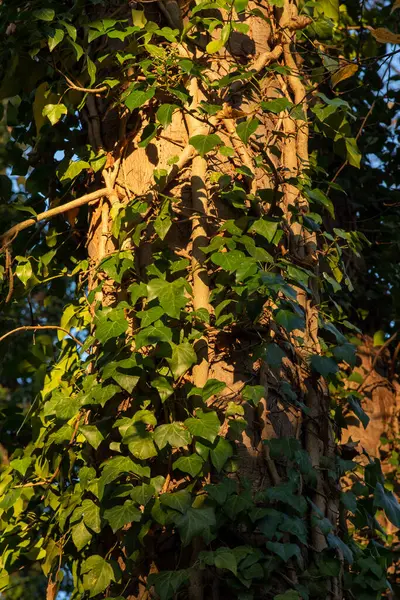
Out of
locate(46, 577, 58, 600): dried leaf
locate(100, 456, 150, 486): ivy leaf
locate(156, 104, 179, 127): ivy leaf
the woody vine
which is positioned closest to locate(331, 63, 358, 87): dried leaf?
the woody vine

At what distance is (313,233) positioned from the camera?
7.97 ft

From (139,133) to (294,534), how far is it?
1.20m

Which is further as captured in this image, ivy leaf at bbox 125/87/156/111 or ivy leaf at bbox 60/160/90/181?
ivy leaf at bbox 60/160/90/181

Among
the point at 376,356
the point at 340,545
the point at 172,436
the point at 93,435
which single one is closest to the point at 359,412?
the point at 340,545

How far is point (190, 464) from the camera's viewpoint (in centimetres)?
191

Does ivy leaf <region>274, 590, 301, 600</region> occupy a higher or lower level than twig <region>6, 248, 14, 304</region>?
higher

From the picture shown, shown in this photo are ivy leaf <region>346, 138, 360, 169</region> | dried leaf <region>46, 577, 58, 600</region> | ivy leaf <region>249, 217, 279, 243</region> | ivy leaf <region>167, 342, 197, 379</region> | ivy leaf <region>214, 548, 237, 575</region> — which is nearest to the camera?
ivy leaf <region>214, 548, 237, 575</region>

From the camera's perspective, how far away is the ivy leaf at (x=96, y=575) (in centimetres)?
195

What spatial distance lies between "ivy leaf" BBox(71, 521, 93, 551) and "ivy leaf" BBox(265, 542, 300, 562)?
0.46 m

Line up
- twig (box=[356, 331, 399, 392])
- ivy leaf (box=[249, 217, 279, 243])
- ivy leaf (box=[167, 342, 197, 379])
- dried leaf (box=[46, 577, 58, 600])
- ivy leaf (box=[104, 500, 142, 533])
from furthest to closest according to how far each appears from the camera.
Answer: twig (box=[356, 331, 399, 392])
dried leaf (box=[46, 577, 58, 600])
ivy leaf (box=[249, 217, 279, 243])
ivy leaf (box=[167, 342, 197, 379])
ivy leaf (box=[104, 500, 142, 533])

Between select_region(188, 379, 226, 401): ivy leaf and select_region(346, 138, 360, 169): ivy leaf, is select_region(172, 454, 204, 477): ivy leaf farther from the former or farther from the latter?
select_region(346, 138, 360, 169): ivy leaf

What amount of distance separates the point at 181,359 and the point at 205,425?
0.18m

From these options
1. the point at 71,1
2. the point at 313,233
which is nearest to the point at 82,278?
the point at 313,233

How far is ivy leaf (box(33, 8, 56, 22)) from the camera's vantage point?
7.75ft
